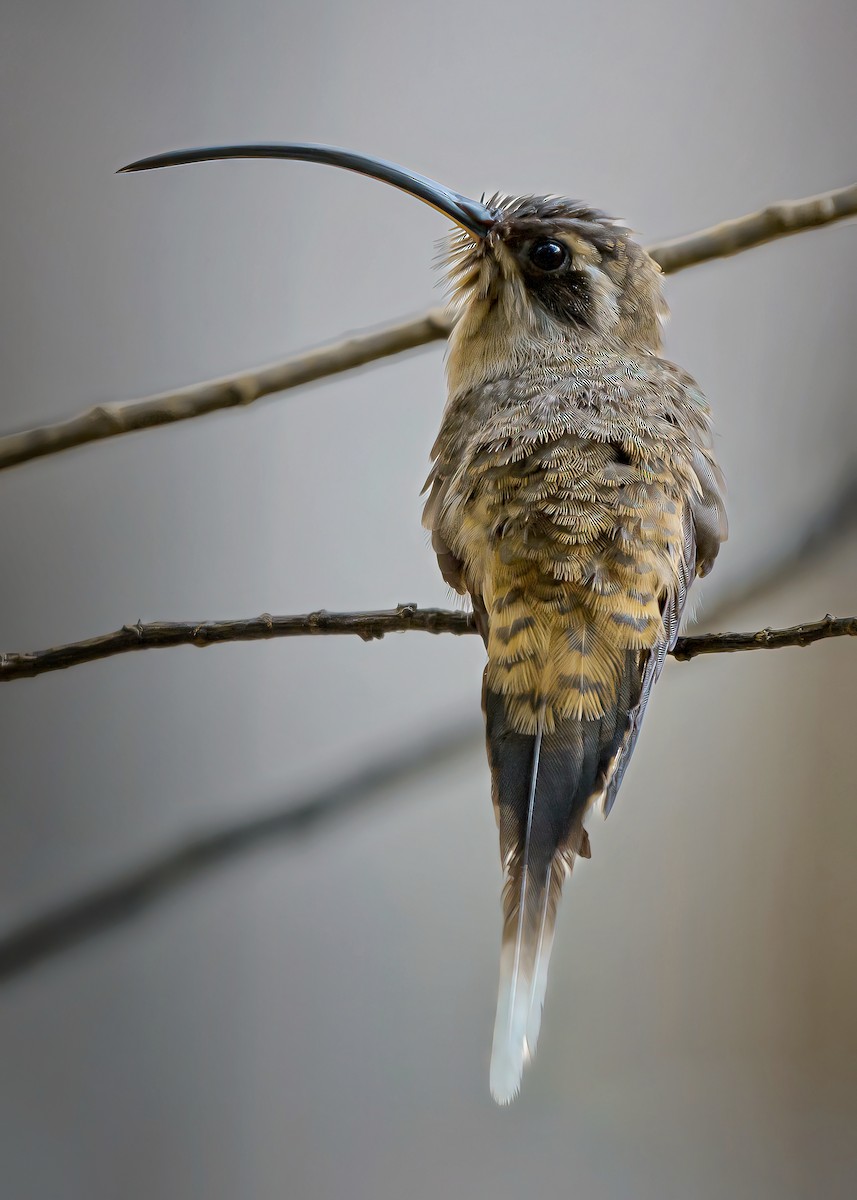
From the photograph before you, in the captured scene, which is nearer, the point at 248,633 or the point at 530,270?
the point at 248,633

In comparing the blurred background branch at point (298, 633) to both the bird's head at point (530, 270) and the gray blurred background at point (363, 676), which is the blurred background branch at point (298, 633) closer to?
the gray blurred background at point (363, 676)

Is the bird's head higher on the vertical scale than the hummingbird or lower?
higher

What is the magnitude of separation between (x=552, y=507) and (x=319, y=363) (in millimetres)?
385

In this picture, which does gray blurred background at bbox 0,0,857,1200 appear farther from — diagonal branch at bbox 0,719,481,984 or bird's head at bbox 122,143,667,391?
bird's head at bbox 122,143,667,391

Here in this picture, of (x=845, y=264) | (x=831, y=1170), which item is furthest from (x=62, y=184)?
(x=831, y=1170)

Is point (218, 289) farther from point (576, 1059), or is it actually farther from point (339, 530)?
point (576, 1059)

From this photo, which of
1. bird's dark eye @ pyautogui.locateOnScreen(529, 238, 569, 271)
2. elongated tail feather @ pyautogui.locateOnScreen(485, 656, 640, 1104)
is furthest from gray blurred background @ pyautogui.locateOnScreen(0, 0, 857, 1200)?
elongated tail feather @ pyautogui.locateOnScreen(485, 656, 640, 1104)

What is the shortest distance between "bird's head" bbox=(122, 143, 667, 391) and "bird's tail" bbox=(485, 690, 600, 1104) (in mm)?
430

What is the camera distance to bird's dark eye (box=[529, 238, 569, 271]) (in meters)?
1.00

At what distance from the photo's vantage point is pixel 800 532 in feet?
4.85

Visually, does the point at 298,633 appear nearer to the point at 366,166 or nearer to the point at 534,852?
the point at 534,852

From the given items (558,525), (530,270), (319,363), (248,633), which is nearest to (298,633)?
(248,633)

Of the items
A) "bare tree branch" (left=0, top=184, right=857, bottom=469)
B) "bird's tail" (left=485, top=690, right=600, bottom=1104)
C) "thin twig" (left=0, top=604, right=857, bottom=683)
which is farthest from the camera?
"bare tree branch" (left=0, top=184, right=857, bottom=469)

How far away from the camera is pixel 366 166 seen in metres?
0.99
